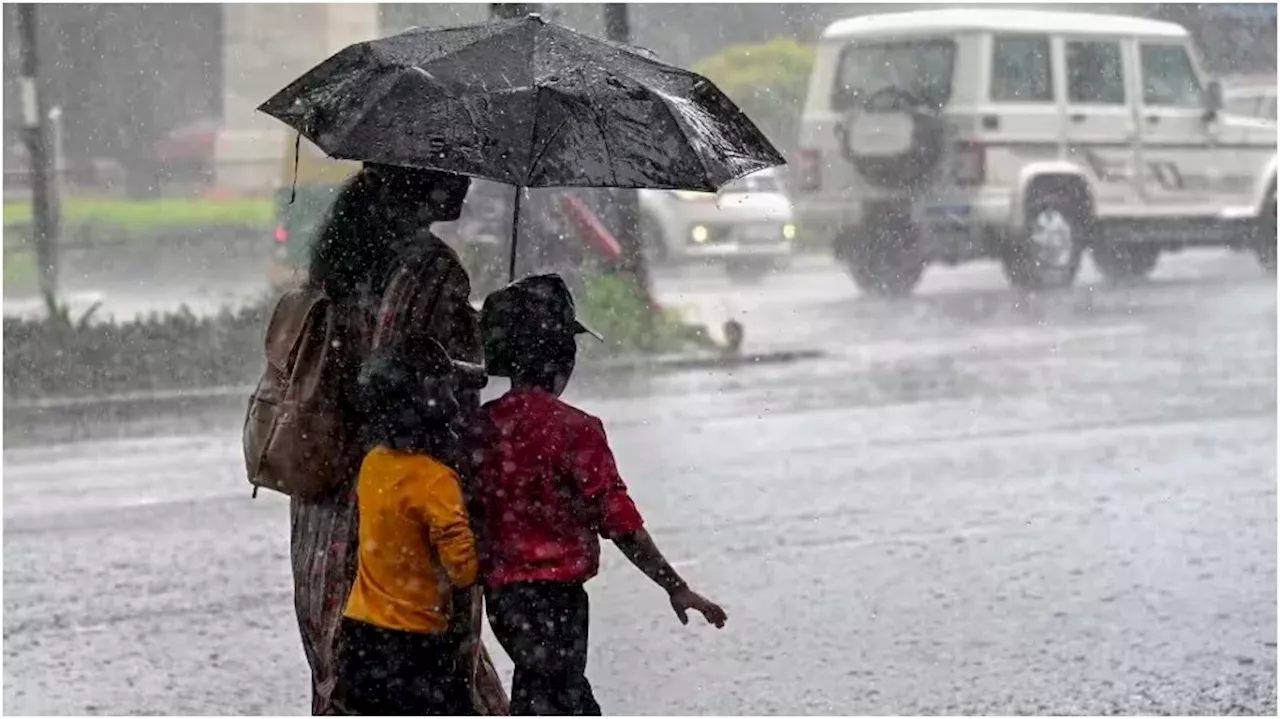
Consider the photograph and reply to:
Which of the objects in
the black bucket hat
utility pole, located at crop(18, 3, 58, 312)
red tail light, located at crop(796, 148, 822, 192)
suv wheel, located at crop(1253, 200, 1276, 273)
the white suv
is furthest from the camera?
suv wheel, located at crop(1253, 200, 1276, 273)

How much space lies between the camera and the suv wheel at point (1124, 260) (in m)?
17.2

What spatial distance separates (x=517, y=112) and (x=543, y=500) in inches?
25.5

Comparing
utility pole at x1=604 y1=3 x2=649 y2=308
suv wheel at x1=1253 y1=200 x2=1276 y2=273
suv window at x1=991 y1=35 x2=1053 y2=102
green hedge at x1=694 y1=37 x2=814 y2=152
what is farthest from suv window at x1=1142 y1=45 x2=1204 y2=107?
utility pole at x1=604 y1=3 x2=649 y2=308

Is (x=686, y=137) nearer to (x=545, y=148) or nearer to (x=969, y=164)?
(x=545, y=148)

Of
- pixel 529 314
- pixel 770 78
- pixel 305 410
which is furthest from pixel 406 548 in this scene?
pixel 770 78

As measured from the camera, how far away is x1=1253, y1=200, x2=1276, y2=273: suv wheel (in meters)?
17.7

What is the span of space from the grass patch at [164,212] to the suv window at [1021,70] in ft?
20.5

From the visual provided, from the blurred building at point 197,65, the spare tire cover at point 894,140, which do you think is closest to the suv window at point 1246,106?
the blurred building at point 197,65

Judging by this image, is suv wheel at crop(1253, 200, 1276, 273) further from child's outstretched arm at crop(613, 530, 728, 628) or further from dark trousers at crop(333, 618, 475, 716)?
dark trousers at crop(333, 618, 475, 716)

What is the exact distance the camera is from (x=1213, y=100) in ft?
54.3

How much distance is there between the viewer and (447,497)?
121 inches

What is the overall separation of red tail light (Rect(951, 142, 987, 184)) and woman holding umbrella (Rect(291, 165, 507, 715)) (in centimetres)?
1259

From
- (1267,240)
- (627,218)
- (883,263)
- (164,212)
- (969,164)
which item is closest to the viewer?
(627,218)

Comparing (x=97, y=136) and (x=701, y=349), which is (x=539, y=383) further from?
(x=97, y=136)
